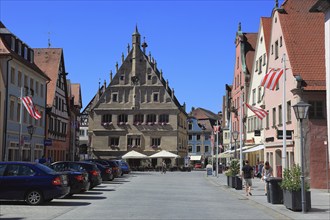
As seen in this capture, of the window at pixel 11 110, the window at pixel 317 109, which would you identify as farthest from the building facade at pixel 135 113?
the window at pixel 317 109

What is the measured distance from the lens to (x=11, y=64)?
124 feet

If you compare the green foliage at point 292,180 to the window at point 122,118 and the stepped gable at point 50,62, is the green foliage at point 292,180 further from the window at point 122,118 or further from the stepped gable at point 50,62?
the window at point 122,118

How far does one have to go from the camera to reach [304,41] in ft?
114

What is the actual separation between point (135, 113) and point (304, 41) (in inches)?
1842

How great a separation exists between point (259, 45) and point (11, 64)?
22.2 meters

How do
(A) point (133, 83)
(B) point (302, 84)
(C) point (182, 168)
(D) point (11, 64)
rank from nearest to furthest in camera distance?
(B) point (302, 84) < (D) point (11, 64) < (C) point (182, 168) < (A) point (133, 83)

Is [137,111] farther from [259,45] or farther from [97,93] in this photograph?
[259,45]

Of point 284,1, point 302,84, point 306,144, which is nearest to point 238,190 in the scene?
point 306,144

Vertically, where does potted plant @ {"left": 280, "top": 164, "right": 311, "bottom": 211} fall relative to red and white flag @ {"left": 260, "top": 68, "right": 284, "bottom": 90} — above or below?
below

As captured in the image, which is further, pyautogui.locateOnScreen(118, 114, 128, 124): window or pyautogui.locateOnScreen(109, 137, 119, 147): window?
pyautogui.locateOnScreen(118, 114, 128, 124): window

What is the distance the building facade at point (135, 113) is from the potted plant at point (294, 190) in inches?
2399

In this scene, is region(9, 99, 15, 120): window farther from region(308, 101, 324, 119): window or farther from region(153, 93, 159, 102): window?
region(153, 93, 159, 102): window

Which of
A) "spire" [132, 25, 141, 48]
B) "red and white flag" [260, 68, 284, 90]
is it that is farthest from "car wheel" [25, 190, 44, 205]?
"spire" [132, 25, 141, 48]

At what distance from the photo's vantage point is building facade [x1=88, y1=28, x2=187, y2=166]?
258ft
